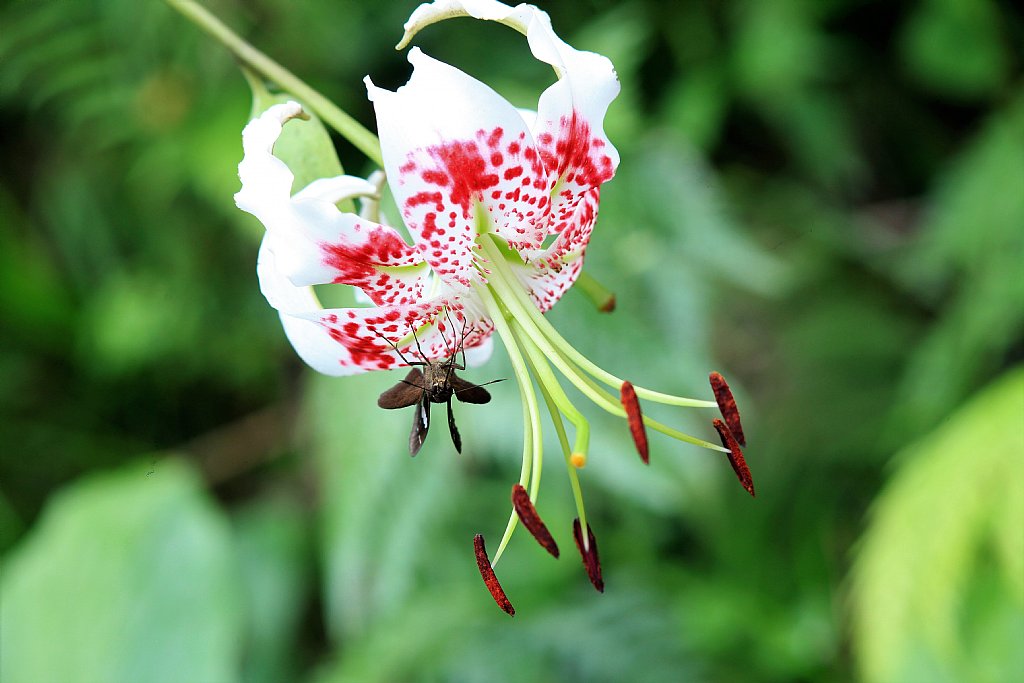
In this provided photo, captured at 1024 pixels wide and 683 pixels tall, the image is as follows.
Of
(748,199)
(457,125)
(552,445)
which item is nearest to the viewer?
(457,125)

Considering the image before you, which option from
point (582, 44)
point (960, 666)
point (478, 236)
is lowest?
point (960, 666)

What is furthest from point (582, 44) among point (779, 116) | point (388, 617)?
point (388, 617)

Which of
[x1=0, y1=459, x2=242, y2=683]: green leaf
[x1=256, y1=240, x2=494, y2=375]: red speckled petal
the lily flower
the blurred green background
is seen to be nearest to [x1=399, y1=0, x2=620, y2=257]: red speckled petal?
the lily flower

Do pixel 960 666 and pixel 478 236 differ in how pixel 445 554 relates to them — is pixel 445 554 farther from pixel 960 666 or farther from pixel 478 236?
pixel 478 236

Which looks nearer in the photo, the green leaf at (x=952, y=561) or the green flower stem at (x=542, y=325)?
the green flower stem at (x=542, y=325)

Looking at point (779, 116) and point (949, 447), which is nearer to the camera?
point (949, 447)

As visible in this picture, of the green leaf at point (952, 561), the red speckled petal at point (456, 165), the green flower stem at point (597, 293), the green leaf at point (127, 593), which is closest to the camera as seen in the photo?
the red speckled petal at point (456, 165)

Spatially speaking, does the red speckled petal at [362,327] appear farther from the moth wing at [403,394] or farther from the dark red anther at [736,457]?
the dark red anther at [736,457]

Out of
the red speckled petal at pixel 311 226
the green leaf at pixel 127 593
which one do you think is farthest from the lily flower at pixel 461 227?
the green leaf at pixel 127 593
